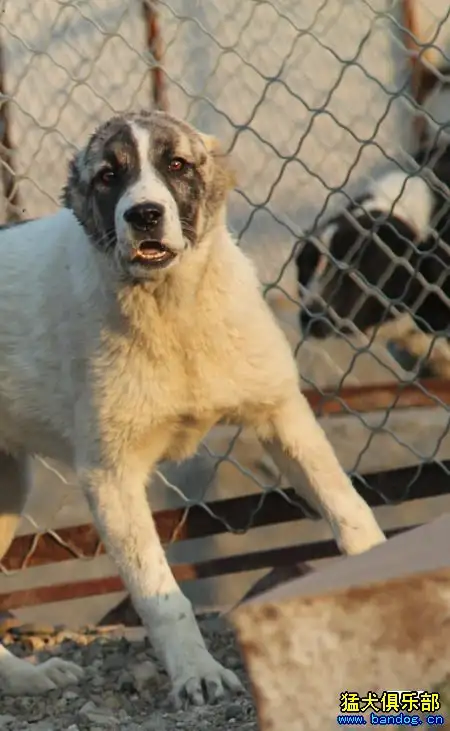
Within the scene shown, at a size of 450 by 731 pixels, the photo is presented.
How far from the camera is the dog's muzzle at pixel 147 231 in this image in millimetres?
2064

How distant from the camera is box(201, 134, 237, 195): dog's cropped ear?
232 centimetres

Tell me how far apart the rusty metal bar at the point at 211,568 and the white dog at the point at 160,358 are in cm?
54

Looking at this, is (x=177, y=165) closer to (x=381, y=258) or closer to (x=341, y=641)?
(x=341, y=641)

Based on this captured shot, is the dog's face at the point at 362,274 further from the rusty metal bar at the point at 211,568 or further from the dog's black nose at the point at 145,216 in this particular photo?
the dog's black nose at the point at 145,216

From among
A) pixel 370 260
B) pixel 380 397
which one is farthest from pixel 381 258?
pixel 380 397

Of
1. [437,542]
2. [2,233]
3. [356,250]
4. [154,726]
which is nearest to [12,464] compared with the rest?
[2,233]

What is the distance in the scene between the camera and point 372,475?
2.94 metres

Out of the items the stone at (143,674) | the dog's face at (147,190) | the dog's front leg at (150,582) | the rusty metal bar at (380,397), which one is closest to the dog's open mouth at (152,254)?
→ the dog's face at (147,190)

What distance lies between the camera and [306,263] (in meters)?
3.77

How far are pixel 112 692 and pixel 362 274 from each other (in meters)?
1.58

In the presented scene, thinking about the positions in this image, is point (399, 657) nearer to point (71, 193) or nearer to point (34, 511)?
point (71, 193)

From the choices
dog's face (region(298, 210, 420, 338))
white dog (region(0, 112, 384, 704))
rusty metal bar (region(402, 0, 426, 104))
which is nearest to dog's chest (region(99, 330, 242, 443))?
white dog (region(0, 112, 384, 704))

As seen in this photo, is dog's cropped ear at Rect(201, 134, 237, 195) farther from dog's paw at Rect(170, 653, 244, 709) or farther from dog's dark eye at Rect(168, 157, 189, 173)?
dog's paw at Rect(170, 653, 244, 709)

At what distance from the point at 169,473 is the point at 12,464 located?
646 mm
